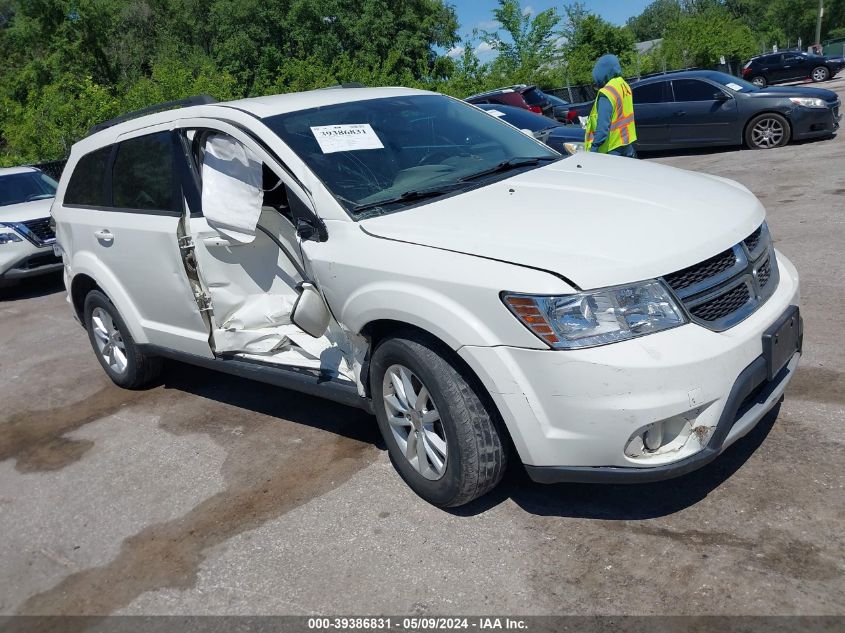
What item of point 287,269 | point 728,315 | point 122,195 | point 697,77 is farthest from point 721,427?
point 697,77

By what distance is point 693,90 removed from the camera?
14258 millimetres

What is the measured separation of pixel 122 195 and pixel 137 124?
474 mm

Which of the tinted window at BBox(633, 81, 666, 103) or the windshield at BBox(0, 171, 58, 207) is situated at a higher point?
the windshield at BBox(0, 171, 58, 207)

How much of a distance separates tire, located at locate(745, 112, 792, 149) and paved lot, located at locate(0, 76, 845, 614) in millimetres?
8946

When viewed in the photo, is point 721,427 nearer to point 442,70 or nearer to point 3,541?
point 3,541

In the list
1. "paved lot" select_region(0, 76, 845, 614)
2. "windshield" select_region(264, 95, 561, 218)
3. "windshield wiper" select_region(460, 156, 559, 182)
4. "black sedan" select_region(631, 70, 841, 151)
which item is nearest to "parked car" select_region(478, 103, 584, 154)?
"black sedan" select_region(631, 70, 841, 151)

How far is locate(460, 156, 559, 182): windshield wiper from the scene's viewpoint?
413 centimetres

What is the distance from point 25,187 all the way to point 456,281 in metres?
10.5

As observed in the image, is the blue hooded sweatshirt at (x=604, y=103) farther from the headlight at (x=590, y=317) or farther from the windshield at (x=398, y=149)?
the headlight at (x=590, y=317)

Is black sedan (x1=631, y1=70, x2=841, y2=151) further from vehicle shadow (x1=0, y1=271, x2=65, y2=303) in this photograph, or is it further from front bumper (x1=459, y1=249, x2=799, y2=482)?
front bumper (x1=459, y1=249, x2=799, y2=482)

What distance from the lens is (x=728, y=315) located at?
10.5 ft

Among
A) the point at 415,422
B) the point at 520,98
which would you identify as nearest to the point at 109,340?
the point at 415,422

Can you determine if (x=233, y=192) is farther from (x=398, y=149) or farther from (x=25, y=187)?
(x=25, y=187)

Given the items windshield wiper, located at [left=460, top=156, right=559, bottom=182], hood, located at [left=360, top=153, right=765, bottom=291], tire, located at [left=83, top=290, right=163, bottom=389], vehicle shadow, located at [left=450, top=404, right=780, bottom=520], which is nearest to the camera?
hood, located at [left=360, top=153, right=765, bottom=291]
